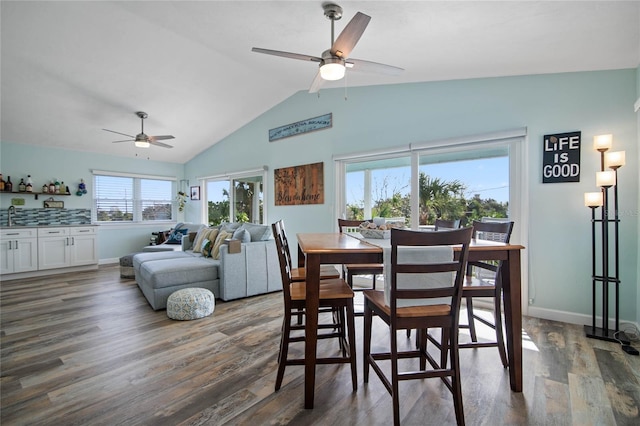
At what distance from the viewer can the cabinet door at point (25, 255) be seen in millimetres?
4731

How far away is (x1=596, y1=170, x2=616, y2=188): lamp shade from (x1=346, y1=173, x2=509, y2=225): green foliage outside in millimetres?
829

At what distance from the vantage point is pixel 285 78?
4309 mm

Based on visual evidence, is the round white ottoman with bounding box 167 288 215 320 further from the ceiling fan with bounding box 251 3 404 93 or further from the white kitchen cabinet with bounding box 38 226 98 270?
the white kitchen cabinet with bounding box 38 226 98 270

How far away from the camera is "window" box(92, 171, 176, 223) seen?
20.5ft

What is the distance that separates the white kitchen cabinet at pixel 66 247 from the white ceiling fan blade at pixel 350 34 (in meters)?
5.86

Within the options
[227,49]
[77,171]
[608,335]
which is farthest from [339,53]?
[77,171]

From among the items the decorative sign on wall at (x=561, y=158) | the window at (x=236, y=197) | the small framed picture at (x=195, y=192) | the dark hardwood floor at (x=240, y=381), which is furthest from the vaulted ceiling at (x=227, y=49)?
the dark hardwood floor at (x=240, y=381)

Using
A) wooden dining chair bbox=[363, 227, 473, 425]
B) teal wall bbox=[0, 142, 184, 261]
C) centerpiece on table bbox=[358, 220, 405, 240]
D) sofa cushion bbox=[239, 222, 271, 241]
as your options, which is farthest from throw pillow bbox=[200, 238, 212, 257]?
teal wall bbox=[0, 142, 184, 261]

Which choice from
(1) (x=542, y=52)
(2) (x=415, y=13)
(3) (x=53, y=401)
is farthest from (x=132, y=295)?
(1) (x=542, y=52)

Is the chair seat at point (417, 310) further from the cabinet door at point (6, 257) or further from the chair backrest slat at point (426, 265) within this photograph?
the cabinet door at point (6, 257)

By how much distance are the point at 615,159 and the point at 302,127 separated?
12.6 ft

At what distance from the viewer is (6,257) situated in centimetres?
464

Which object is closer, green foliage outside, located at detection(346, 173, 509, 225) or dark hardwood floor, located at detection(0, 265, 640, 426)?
dark hardwood floor, located at detection(0, 265, 640, 426)

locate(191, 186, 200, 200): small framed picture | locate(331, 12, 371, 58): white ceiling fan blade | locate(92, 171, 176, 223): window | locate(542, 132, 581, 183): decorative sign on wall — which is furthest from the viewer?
locate(191, 186, 200, 200): small framed picture
